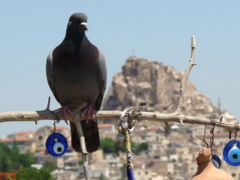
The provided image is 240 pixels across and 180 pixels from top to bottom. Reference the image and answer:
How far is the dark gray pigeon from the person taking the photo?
22.3ft

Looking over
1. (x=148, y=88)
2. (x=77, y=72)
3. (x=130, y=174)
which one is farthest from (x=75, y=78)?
(x=148, y=88)

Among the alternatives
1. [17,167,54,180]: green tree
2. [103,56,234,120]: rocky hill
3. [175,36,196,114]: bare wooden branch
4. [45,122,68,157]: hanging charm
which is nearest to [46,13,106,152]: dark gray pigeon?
[45,122,68,157]: hanging charm

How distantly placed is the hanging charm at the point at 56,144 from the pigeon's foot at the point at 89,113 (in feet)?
1.04

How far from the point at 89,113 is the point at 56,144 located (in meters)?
0.41

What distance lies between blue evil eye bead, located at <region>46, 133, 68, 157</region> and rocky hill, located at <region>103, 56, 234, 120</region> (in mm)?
156275

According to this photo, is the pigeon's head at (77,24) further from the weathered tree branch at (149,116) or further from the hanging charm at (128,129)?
the hanging charm at (128,129)

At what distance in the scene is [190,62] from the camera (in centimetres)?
670

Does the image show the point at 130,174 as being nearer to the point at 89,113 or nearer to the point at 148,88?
the point at 89,113

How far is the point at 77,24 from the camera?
22.4 feet

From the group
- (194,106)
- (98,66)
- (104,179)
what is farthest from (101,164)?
(98,66)

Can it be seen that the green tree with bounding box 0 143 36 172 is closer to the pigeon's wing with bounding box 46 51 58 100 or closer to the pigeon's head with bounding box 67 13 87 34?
the pigeon's wing with bounding box 46 51 58 100

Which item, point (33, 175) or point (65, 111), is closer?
point (65, 111)

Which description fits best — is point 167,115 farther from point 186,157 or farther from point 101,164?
point 186,157

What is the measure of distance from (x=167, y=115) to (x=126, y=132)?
2.27ft
